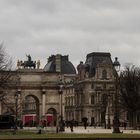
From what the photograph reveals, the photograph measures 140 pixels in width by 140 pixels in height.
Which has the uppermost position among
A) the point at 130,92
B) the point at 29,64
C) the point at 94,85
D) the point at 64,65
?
the point at 64,65

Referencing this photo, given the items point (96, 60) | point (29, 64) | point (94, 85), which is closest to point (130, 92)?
point (29, 64)

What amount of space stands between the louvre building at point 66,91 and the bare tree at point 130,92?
556 cm

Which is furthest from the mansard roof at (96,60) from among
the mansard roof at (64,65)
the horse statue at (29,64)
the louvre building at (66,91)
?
the horse statue at (29,64)

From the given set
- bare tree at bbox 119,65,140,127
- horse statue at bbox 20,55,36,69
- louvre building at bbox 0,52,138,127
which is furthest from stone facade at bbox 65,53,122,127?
bare tree at bbox 119,65,140,127

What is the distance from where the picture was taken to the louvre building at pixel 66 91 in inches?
4670

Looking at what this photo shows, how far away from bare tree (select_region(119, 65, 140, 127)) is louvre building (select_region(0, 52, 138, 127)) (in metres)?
5.56

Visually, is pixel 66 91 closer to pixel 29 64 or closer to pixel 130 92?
pixel 29 64

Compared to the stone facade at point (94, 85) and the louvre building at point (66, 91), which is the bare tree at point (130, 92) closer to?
the louvre building at point (66, 91)

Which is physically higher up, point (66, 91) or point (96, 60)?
point (96, 60)

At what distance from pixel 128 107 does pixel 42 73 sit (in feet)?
80.1

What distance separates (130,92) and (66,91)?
8164cm

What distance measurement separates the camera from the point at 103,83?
16200 cm

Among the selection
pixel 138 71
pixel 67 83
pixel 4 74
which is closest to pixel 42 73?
pixel 138 71

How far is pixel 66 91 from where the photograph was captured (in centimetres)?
18438
